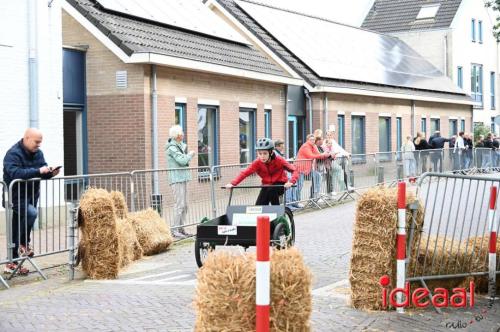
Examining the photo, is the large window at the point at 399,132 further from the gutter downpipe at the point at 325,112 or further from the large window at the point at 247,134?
the large window at the point at 247,134

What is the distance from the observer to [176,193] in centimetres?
1399

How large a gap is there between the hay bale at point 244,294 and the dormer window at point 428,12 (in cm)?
4618

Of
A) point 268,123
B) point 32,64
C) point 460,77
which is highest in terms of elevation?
point 460,77

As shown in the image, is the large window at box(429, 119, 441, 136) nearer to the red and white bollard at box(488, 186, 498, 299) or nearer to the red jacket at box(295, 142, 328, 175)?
the red jacket at box(295, 142, 328, 175)

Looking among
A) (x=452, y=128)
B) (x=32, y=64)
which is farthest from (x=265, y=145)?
(x=452, y=128)

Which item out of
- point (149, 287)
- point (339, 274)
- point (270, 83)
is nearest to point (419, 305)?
point (339, 274)

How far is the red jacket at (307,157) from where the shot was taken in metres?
18.4

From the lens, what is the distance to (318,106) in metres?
29.1

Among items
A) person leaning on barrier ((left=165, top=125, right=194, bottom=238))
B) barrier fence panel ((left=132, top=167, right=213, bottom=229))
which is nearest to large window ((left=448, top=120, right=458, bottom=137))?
barrier fence panel ((left=132, top=167, right=213, bottom=229))

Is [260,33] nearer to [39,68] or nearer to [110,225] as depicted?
[39,68]

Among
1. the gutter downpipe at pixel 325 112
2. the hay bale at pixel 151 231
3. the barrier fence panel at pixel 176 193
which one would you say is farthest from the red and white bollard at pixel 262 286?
the gutter downpipe at pixel 325 112

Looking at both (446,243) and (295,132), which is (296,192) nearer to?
(446,243)

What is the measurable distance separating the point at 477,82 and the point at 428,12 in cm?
548

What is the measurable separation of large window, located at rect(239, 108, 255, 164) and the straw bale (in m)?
15.9
